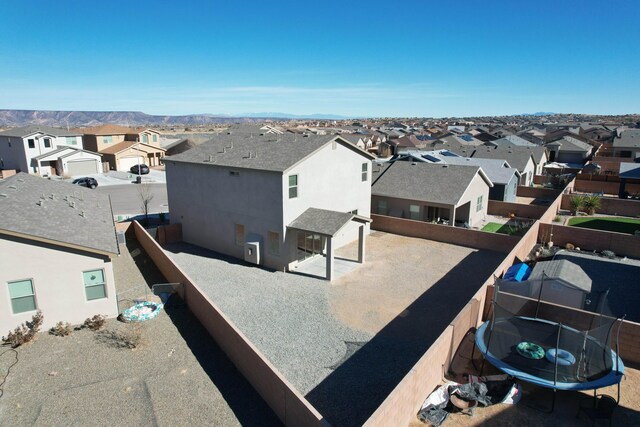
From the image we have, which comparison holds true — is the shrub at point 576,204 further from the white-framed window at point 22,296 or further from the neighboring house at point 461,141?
the neighboring house at point 461,141

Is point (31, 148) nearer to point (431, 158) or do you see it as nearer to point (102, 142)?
point (102, 142)

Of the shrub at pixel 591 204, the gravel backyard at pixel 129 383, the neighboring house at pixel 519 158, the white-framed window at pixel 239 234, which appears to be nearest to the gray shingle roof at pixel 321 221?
the white-framed window at pixel 239 234

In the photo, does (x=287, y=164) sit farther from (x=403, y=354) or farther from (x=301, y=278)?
(x=403, y=354)

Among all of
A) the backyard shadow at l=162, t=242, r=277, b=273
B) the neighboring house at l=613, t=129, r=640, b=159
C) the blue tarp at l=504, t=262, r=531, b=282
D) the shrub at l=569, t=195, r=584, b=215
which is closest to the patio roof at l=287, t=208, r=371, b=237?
the backyard shadow at l=162, t=242, r=277, b=273

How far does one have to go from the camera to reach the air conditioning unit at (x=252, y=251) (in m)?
21.2

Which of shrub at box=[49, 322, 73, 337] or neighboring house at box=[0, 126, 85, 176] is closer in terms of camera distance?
shrub at box=[49, 322, 73, 337]

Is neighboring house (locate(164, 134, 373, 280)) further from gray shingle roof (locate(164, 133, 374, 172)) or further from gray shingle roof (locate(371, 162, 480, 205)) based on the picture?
gray shingle roof (locate(371, 162, 480, 205))

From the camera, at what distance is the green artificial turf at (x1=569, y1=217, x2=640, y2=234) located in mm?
28519

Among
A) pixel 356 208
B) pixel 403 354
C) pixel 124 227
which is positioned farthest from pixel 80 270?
pixel 356 208

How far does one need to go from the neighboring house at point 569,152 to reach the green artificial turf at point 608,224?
34825 mm

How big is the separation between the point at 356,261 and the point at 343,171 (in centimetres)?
570

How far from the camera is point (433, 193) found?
28.1 metres

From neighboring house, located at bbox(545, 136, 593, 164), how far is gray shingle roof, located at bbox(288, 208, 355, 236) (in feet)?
180

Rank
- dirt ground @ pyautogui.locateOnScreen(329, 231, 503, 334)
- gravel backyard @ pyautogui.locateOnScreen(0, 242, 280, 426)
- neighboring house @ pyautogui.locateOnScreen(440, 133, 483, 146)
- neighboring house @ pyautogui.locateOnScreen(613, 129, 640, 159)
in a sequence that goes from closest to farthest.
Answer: gravel backyard @ pyautogui.locateOnScreen(0, 242, 280, 426) < dirt ground @ pyautogui.locateOnScreen(329, 231, 503, 334) < neighboring house @ pyautogui.locateOnScreen(613, 129, 640, 159) < neighboring house @ pyautogui.locateOnScreen(440, 133, 483, 146)
